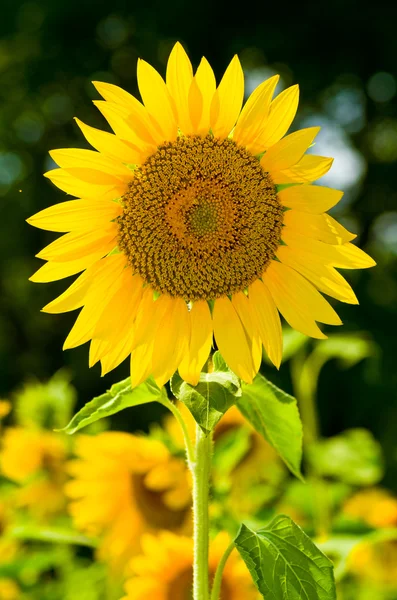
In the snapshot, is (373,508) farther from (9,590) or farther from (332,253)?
(332,253)

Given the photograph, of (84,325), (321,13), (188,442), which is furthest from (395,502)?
(321,13)

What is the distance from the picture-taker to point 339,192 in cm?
85

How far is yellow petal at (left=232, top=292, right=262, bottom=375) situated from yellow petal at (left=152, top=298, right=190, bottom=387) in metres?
0.06

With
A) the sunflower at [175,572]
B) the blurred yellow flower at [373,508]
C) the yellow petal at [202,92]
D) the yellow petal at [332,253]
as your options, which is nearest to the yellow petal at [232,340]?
the yellow petal at [332,253]

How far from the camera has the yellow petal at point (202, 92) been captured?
0.84 m

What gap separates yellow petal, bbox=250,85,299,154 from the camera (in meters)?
0.85

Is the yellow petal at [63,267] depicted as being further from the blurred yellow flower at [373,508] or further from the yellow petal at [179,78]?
the blurred yellow flower at [373,508]

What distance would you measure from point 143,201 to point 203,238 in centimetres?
8

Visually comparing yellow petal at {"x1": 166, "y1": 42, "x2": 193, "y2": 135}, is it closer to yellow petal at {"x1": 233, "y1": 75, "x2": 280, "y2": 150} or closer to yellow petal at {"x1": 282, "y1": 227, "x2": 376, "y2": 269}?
yellow petal at {"x1": 233, "y1": 75, "x2": 280, "y2": 150}

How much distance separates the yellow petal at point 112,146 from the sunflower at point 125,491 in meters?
0.79

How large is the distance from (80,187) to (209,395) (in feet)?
0.88

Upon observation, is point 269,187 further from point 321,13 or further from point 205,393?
point 321,13

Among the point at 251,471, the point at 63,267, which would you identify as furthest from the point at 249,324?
the point at 251,471

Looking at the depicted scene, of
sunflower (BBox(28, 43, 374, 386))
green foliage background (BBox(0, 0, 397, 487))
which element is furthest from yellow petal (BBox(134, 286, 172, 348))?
green foliage background (BBox(0, 0, 397, 487))
